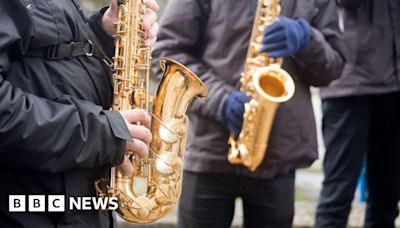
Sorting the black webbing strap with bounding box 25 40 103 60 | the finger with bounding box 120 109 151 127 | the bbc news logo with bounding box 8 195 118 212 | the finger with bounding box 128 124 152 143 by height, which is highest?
the black webbing strap with bounding box 25 40 103 60

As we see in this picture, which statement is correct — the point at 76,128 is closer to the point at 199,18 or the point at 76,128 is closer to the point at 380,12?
the point at 199,18

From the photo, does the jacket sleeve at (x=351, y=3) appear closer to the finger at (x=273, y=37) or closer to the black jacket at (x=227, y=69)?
the black jacket at (x=227, y=69)

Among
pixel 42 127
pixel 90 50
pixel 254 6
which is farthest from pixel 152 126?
pixel 254 6

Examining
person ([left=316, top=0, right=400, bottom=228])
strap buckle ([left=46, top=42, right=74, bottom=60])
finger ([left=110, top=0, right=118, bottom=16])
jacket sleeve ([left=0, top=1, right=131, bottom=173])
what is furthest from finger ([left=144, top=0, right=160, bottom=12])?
person ([left=316, top=0, right=400, bottom=228])

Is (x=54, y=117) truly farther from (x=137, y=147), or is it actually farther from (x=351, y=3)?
(x=351, y=3)

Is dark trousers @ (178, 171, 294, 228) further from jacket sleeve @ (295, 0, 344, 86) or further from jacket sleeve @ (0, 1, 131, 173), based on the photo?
jacket sleeve @ (0, 1, 131, 173)

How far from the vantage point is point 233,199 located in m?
3.21

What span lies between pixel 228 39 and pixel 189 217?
0.85m

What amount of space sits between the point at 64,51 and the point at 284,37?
1.26m

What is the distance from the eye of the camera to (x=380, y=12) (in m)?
3.95

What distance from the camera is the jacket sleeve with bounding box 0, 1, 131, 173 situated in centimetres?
185

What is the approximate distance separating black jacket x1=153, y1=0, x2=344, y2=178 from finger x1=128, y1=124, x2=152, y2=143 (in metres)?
0.96

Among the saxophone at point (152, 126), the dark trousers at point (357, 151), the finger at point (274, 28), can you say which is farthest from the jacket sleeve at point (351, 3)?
the saxophone at point (152, 126)

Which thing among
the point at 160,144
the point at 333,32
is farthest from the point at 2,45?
the point at 333,32
